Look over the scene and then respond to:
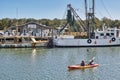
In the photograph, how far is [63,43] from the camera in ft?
332

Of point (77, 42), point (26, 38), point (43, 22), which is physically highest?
point (43, 22)

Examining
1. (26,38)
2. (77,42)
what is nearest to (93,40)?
(77,42)

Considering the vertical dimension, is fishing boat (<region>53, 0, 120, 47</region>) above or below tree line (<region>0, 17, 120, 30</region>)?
below

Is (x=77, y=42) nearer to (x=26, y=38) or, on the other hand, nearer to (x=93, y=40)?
(x=93, y=40)

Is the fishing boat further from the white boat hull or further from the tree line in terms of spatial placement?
the tree line

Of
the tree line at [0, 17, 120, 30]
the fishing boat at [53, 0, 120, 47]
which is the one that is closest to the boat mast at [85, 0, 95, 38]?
the fishing boat at [53, 0, 120, 47]

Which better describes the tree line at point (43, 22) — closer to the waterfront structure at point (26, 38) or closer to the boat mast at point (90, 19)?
the waterfront structure at point (26, 38)

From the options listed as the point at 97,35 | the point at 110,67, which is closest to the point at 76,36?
the point at 97,35

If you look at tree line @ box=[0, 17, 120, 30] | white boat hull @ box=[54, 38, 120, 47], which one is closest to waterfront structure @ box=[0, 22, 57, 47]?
white boat hull @ box=[54, 38, 120, 47]

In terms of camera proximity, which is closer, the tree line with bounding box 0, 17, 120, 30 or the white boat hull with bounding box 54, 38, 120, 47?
the white boat hull with bounding box 54, 38, 120, 47

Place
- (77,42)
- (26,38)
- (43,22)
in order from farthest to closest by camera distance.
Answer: (43,22) → (26,38) → (77,42)

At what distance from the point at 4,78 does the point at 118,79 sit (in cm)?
1459

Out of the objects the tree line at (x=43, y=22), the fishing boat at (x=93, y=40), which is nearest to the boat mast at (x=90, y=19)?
the fishing boat at (x=93, y=40)

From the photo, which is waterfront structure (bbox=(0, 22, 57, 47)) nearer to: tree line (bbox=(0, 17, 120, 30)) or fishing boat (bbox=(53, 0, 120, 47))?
fishing boat (bbox=(53, 0, 120, 47))
